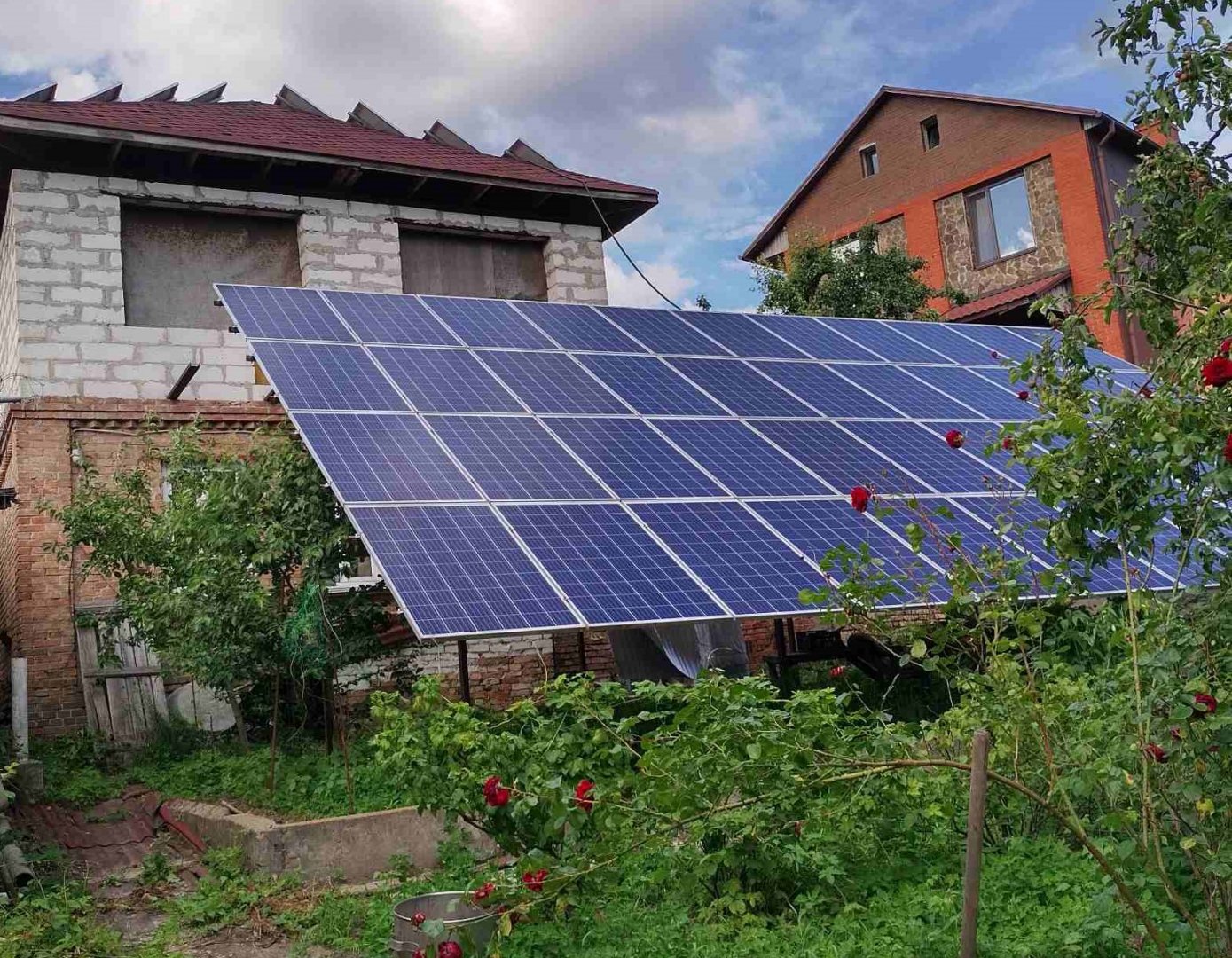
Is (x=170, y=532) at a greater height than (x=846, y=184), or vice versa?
(x=846, y=184)

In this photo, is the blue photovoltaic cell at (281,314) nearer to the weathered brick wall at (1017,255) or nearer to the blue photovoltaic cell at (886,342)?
the blue photovoltaic cell at (886,342)

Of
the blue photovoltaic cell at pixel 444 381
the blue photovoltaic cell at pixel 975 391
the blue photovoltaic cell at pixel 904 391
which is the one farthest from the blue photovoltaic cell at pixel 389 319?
the blue photovoltaic cell at pixel 975 391

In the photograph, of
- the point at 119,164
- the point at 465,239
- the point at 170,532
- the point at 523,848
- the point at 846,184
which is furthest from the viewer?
the point at 846,184

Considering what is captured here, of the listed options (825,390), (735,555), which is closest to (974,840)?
(735,555)

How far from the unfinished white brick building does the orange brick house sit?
11636 mm

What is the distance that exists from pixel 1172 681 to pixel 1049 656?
1.24 m

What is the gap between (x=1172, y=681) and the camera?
3.82 meters

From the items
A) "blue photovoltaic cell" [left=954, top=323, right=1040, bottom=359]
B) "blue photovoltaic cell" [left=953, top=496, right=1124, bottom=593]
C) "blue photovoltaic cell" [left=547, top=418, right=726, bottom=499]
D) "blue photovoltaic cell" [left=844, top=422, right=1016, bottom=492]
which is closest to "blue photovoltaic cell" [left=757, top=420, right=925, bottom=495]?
"blue photovoltaic cell" [left=844, top=422, right=1016, bottom=492]

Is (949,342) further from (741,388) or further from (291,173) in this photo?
(291,173)

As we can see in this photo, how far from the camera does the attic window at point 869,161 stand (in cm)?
3192

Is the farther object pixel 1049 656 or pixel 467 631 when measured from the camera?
pixel 467 631

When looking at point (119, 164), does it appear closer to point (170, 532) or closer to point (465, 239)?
point (465, 239)

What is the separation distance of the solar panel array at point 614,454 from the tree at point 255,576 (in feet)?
3.60

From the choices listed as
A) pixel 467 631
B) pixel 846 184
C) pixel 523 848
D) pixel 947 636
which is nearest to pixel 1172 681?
pixel 947 636
